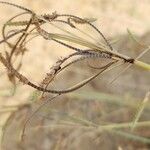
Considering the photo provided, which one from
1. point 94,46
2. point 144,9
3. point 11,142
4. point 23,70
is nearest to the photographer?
point 94,46

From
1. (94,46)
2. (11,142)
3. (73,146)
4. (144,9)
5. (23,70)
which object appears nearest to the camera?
(94,46)

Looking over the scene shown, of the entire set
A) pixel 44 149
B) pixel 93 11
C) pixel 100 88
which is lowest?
pixel 44 149

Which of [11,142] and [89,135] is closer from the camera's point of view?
[89,135]

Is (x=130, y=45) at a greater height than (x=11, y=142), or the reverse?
(x=130, y=45)

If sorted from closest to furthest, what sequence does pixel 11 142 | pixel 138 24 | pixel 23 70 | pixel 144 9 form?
pixel 11 142 < pixel 138 24 < pixel 23 70 < pixel 144 9

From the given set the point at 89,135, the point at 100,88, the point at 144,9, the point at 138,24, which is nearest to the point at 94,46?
the point at 89,135

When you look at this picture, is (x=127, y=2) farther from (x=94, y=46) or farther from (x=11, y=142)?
(x=94, y=46)

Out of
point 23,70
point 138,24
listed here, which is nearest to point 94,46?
point 138,24

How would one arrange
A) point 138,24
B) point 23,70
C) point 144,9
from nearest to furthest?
point 138,24
point 23,70
point 144,9

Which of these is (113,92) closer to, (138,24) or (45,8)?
(138,24)
